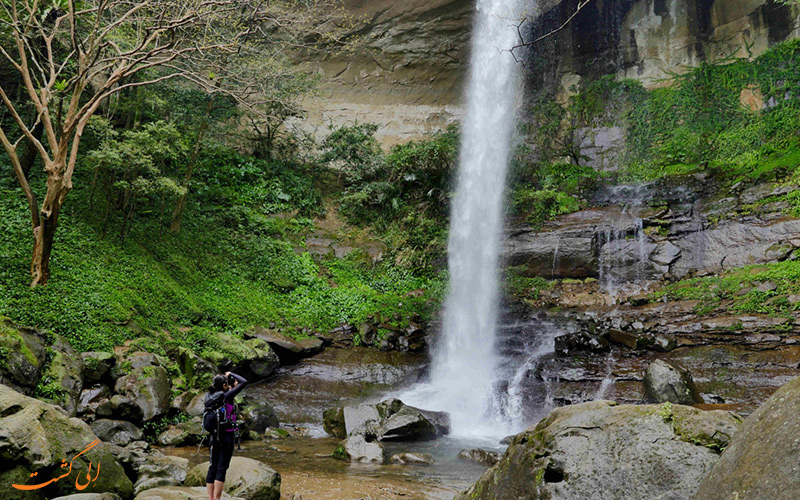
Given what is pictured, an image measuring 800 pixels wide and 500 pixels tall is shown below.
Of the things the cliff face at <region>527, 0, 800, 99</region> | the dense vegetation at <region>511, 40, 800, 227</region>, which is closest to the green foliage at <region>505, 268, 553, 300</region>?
the dense vegetation at <region>511, 40, 800, 227</region>

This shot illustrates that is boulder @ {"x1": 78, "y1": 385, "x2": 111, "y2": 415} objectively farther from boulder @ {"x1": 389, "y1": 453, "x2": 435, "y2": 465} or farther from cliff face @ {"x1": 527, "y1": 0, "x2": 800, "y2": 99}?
cliff face @ {"x1": 527, "y1": 0, "x2": 800, "y2": 99}

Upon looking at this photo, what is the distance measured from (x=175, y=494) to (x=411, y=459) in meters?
3.64

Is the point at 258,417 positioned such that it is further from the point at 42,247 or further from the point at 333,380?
the point at 42,247

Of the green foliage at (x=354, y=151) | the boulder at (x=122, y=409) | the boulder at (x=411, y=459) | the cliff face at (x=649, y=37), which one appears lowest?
the boulder at (x=411, y=459)

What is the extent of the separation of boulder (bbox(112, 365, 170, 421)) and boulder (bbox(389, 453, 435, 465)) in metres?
3.79

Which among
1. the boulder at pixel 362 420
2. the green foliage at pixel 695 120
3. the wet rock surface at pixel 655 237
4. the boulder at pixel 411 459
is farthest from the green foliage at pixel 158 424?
the green foliage at pixel 695 120

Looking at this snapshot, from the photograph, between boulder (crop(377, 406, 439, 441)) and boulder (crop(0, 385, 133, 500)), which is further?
boulder (crop(377, 406, 439, 441))

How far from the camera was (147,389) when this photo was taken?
25.2ft

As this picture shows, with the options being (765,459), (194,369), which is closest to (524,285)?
(194,369)

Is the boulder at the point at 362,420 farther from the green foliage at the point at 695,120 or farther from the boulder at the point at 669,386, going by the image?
the green foliage at the point at 695,120

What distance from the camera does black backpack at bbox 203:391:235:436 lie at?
4301 mm

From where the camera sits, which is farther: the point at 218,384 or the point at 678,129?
the point at 678,129

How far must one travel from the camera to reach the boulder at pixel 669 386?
26.5ft

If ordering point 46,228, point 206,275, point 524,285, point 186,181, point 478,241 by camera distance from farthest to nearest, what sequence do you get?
point 478,241 < point 524,285 < point 186,181 < point 206,275 < point 46,228
